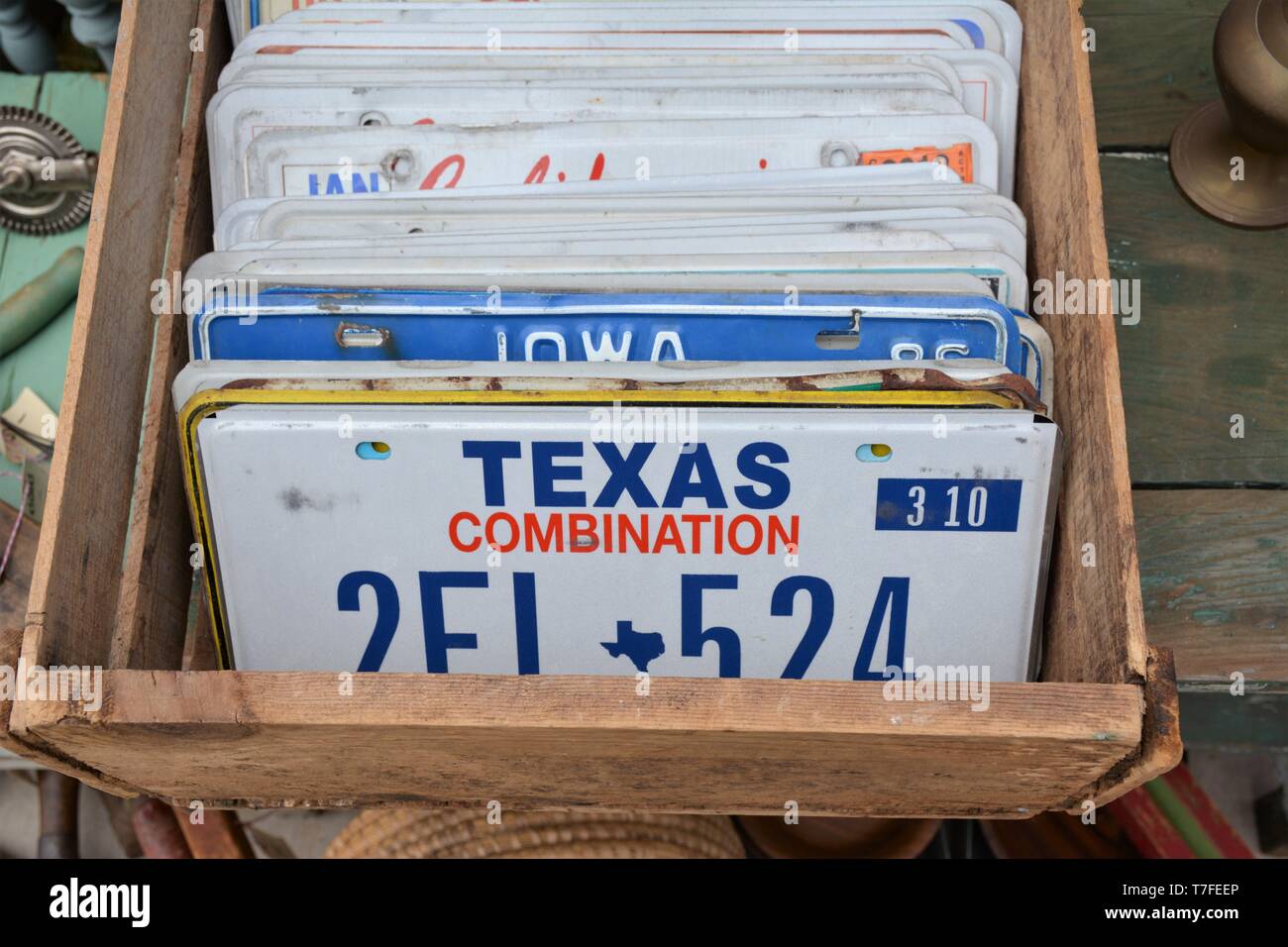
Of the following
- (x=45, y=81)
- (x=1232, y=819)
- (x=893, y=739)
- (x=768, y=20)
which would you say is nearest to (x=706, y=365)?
(x=893, y=739)

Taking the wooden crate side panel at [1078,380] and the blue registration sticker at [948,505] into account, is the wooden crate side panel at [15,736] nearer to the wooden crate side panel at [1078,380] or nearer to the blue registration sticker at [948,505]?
the blue registration sticker at [948,505]

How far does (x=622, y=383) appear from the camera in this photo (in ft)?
2.98

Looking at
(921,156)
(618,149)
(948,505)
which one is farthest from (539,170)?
(948,505)

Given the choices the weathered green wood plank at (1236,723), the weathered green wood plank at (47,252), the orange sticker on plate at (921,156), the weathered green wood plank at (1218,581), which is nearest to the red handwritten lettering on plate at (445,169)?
the orange sticker on plate at (921,156)

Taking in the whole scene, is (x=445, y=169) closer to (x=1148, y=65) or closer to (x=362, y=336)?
(x=362, y=336)

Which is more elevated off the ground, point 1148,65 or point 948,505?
point 1148,65

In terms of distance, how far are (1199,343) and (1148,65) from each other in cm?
33

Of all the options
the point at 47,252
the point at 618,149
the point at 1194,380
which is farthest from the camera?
the point at 47,252

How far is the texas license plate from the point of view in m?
0.92

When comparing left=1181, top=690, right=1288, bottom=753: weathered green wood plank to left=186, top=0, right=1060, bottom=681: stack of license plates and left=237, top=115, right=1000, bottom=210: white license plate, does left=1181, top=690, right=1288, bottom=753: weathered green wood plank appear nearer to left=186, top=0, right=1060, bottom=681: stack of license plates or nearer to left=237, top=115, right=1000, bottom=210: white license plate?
left=186, top=0, right=1060, bottom=681: stack of license plates

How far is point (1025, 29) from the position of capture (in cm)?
118

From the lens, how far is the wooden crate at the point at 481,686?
2.72 ft

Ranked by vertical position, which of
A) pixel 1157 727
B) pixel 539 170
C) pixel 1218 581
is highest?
pixel 539 170
